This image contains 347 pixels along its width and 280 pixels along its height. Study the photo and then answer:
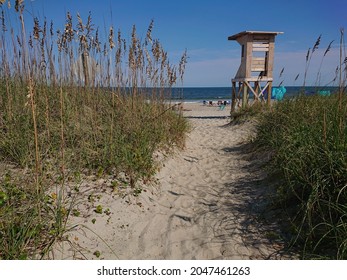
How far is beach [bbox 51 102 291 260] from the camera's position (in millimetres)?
2039

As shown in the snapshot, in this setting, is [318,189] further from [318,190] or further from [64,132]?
[64,132]

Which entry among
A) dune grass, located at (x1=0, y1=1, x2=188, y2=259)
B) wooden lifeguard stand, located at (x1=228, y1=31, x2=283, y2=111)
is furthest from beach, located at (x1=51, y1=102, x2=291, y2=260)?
wooden lifeguard stand, located at (x1=228, y1=31, x2=283, y2=111)

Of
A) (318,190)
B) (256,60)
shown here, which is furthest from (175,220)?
(256,60)

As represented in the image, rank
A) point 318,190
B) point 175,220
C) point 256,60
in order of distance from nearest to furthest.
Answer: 1. point 318,190
2. point 175,220
3. point 256,60

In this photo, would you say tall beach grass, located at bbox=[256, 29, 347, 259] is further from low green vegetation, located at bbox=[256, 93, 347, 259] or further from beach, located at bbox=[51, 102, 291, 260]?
beach, located at bbox=[51, 102, 291, 260]

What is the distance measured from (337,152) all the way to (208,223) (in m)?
1.34

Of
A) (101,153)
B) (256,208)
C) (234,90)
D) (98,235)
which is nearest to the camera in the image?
(98,235)

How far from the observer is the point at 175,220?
2594mm

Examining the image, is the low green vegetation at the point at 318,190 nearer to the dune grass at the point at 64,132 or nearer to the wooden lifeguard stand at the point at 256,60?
the dune grass at the point at 64,132

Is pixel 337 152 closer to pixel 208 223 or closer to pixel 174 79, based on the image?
pixel 208 223

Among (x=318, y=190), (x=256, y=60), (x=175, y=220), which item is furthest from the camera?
(x=256, y=60)

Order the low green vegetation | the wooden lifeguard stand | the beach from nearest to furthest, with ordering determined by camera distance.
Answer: the low green vegetation, the beach, the wooden lifeguard stand

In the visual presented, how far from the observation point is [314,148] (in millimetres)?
2467
